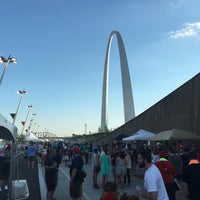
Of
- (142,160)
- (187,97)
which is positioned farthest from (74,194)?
(187,97)

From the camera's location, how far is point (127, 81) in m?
57.0

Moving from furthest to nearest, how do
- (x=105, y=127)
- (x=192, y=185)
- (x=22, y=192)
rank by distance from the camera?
1. (x=105, y=127)
2. (x=22, y=192)
3. (x=192, y=185)

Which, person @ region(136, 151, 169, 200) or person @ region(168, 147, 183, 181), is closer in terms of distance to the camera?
person @ region(136, 151, 169, 200)

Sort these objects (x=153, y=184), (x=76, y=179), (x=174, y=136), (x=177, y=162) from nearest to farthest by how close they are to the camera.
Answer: (x=153, y=184) → (x=76, y=179) → (x=177, y=162) → (x=174, y=136)

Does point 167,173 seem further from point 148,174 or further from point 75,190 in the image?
point 75,190

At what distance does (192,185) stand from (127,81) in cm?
5076

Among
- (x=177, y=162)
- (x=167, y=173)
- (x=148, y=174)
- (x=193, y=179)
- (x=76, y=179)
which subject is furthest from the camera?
(x=177, y=162)

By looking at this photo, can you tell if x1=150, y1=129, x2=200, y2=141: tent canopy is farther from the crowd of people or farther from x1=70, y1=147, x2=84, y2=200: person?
x1=70, y1=147, x2=84, y2=200: person

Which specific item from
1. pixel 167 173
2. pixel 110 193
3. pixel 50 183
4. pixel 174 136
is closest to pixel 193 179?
pixel 167 173

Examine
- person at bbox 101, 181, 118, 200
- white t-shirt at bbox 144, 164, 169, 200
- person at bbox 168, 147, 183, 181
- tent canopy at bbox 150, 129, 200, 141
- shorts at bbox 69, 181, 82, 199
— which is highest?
tent canopy at bbox 150, 129, 200, 141

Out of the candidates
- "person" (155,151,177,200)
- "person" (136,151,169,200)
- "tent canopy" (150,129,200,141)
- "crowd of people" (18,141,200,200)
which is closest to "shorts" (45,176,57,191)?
"crowd of people" (18,141,200,200)

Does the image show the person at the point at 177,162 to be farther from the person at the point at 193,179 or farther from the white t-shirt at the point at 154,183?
the white t-shirt at the point at 154,183

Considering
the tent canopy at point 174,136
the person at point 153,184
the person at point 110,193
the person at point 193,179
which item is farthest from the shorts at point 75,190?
the tent canopy at point 174,136

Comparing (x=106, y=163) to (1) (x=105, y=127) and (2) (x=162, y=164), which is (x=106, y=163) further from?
(1) (x=105, y=127)
